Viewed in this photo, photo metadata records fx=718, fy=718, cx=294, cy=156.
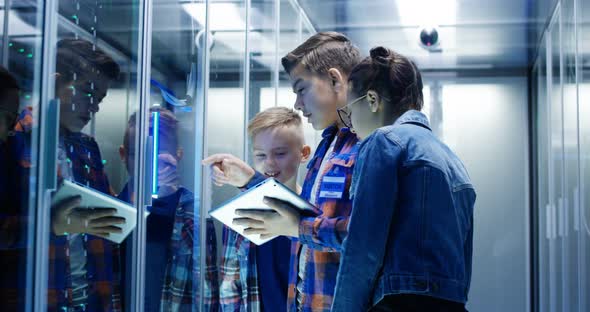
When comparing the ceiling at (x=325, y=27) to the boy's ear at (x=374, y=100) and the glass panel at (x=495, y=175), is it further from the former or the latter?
the boy's ear at (x=374, y=100)

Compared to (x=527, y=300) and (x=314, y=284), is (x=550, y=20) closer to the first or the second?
(x=527, y=300)

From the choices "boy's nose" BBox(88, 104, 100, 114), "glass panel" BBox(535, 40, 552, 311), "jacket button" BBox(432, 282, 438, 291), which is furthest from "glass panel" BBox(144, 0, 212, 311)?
"glass panel" BBox(535, 40, 552, 311)

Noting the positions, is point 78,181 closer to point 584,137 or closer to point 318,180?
point 318,180

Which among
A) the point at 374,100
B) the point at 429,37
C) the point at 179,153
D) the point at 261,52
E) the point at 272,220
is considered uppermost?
the point at 429,37

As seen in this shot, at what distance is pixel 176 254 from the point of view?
2.37 m

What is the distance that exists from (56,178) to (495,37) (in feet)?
16.2

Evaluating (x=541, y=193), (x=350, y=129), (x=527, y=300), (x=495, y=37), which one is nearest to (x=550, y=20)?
(x=495, y=37)

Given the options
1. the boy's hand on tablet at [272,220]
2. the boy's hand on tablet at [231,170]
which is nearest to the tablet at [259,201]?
the boy's hand on tablet at [272,220]

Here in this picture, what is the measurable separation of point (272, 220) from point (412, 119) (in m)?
0.65

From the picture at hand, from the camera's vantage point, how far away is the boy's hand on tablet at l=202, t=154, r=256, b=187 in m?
2.59

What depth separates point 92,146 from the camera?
1730 mm

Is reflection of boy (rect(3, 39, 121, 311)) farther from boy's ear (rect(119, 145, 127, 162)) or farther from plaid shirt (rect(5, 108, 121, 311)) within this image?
boy's ear (rect(119, 145, 127, 162))

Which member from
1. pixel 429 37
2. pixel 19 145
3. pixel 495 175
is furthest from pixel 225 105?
pixel 495 175

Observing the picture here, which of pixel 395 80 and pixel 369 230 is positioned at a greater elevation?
pixel 395 80
